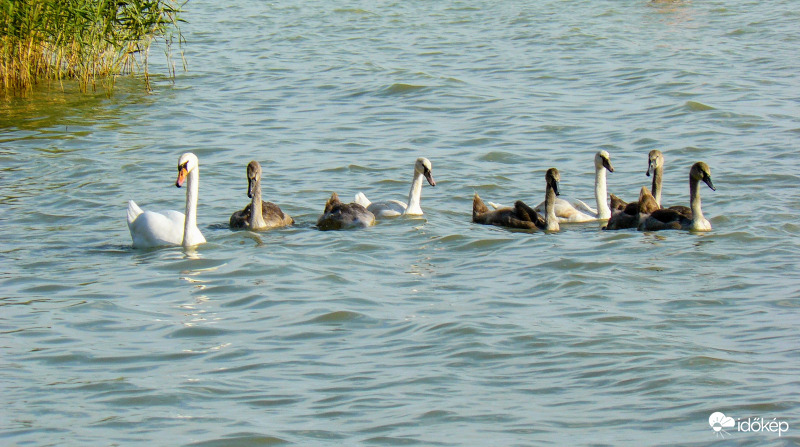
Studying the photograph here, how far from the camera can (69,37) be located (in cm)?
1905

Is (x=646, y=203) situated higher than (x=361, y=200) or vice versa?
(x=646, y=203)

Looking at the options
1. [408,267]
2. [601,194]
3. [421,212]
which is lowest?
[408,267]

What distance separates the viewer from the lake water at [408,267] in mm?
6789

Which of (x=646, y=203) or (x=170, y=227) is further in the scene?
(x=646, y=203)

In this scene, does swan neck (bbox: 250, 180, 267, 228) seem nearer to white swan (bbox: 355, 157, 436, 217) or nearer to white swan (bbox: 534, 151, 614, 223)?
white swan (bbox: 355, 157, 436, 217)

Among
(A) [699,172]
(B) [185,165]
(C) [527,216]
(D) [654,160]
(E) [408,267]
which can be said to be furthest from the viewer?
(D) [654,160]

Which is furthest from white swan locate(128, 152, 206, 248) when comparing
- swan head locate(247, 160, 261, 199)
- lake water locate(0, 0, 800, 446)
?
swan head locate(247, 160, 261, 199)

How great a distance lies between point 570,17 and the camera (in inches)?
1134

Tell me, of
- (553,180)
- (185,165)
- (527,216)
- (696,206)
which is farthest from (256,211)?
(696,206)

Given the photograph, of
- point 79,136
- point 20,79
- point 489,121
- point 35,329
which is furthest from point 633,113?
point 35,329

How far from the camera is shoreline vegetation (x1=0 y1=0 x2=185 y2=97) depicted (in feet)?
59.9

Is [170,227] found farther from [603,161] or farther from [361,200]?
[603,161]

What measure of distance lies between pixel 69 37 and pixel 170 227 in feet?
28.8

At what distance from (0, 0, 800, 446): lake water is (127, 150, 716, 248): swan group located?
0.23 m
